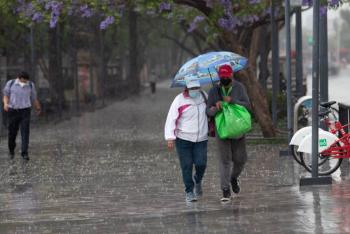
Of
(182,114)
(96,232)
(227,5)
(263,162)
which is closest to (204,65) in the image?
(182,114)

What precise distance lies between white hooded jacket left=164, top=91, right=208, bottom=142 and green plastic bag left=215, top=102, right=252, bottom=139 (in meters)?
0.25

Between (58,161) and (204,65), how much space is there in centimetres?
667

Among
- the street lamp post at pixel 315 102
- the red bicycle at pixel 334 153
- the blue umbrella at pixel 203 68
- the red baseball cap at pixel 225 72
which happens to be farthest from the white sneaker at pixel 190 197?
the red bicycle at pixel 334 153

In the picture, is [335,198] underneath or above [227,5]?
underneath

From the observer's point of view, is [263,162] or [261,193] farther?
[263,162]

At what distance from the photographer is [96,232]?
10.2m

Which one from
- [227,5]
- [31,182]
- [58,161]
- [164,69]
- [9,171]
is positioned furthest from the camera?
[164,69]

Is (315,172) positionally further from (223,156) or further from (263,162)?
(263,162)

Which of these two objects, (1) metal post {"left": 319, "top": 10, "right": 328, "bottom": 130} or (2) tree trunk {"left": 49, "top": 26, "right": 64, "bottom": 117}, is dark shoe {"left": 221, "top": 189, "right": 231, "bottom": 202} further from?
(2) tree trunk {"left": 49, "top": 26, "right": 64, "bottom": 117}

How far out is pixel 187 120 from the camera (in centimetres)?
1212

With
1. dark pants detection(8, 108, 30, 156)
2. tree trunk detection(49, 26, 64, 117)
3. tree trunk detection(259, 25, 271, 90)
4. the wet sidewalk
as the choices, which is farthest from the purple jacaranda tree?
tree trunk detection(49, 26, 64, 117)

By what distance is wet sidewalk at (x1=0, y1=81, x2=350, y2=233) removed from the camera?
1050 cm

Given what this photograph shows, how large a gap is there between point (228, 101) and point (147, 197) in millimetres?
1846

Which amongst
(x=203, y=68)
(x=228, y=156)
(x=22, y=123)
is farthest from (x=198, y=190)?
(x=22, y=123)
